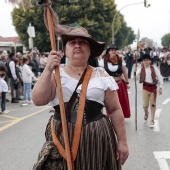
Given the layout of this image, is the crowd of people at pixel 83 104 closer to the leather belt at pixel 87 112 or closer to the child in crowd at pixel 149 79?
the leather belt at pixel 87 112

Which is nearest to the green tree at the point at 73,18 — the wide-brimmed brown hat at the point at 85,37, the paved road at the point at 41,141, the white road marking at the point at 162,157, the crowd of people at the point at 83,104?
the paved road at the point at 41,141

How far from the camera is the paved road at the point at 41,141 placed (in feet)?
18.4

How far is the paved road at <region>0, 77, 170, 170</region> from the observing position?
18.4ft

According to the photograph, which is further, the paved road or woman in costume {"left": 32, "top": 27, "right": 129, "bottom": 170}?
the paved road

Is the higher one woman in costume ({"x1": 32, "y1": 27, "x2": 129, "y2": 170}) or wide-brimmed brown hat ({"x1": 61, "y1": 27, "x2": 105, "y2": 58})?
wide-brimmed brown hat ({"x1": 61, "y1": 27, "x2": 105, "y2": 58})

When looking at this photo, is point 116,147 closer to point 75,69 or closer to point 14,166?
point 75,69

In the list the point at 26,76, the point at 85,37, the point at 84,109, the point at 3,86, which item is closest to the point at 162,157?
the point at 84,109

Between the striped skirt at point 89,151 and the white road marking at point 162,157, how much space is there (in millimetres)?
2586

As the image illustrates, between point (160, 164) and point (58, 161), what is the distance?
2.95 metres

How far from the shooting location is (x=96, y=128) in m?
2.91

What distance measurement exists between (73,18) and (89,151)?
39.3 metres

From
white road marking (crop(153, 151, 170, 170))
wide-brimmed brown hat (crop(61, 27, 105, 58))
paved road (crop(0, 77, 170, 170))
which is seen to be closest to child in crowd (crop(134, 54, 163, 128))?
paved road (crop(0, 77, 170, 170))

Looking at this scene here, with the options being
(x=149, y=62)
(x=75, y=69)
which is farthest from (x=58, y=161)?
(x=149, y=62)

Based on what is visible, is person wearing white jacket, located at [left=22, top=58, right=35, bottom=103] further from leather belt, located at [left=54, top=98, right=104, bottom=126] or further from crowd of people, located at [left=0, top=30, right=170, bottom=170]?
leather belt, located at [left=54, top=98, right=104, bottom=126]
